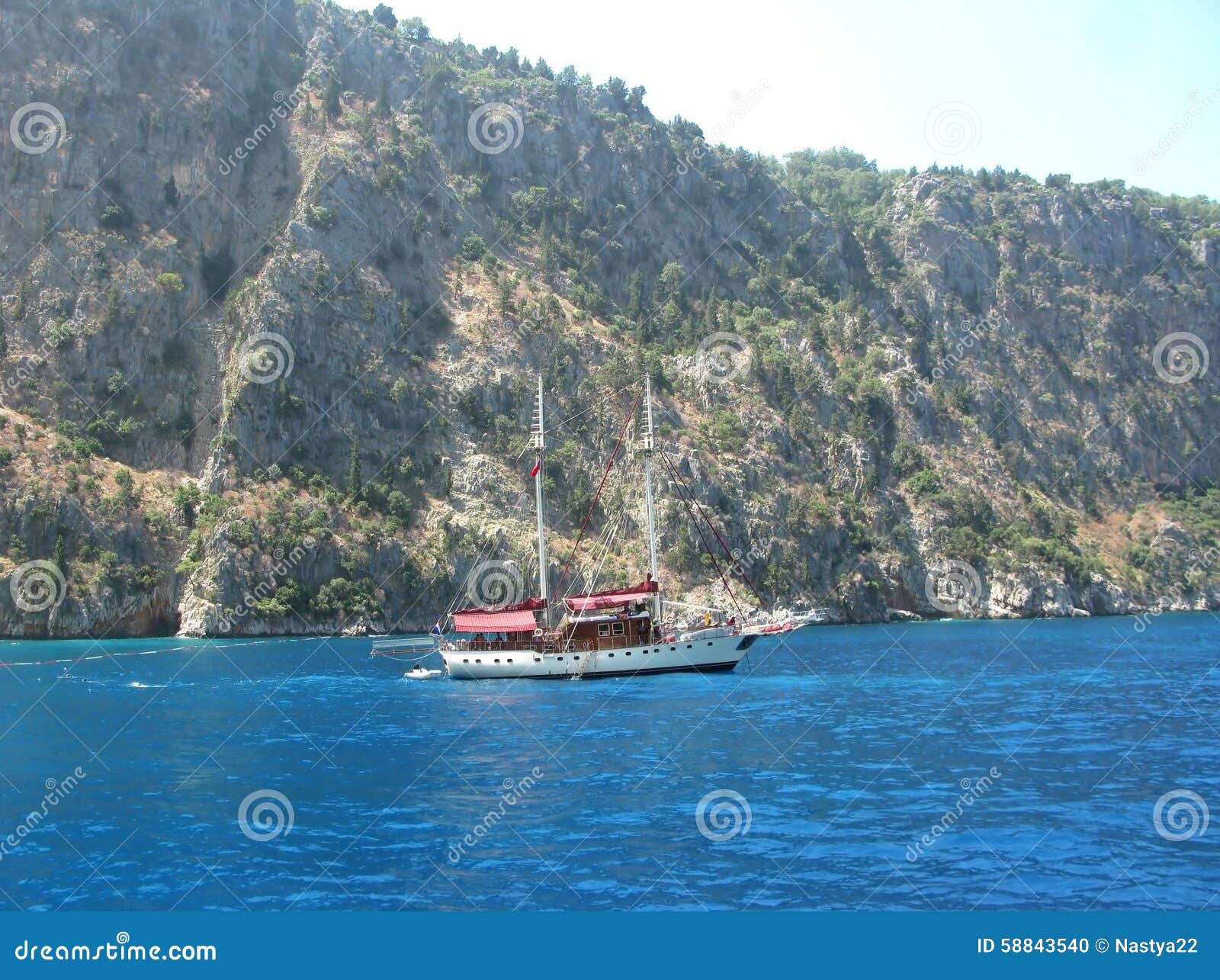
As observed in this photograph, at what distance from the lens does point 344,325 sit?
128 meters

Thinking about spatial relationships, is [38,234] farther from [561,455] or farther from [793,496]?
[793,496]

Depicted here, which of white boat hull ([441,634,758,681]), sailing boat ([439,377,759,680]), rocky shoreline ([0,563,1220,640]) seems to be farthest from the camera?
rocky shoreline ([0,563,1220,640])

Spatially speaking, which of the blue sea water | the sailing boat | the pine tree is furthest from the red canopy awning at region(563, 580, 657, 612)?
the pine tree

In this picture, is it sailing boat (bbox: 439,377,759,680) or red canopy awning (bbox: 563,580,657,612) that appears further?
red canopy awning (bbox: 563,580,657,612)

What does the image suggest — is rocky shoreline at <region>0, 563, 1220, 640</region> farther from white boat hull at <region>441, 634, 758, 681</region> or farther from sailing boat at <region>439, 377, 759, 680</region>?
sailing boat at <region>439, 377, 759, 680</region>

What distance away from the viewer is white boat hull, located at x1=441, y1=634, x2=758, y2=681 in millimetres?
70438

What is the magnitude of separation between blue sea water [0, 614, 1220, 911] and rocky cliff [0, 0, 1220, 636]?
4758 cm

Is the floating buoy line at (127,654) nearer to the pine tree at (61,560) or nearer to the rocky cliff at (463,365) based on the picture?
the rocky cliff at (463,365)

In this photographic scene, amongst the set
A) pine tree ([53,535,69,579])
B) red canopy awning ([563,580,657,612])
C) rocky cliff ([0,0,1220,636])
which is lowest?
red canopy awning ([563,580,657,612])

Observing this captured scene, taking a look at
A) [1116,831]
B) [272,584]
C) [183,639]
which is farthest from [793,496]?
[1116,831]

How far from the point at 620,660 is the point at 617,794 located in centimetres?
3726

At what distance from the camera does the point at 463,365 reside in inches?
5241

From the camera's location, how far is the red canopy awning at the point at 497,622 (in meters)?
71.3

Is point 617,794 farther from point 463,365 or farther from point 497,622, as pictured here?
point 463,365
